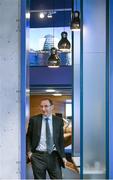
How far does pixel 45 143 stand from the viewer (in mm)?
4020

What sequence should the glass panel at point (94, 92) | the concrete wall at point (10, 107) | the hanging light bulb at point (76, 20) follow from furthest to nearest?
the hanging light bulb at point (76, 20) < the glass panel at point (94, 92) < the concrete wall at point (10, 107)

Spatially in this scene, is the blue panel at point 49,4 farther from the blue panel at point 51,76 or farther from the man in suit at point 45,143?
the man in suit at point 45,143

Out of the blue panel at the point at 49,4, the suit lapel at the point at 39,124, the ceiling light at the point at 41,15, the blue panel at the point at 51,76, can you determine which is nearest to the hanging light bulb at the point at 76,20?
the suit lapel at the point at 39,124

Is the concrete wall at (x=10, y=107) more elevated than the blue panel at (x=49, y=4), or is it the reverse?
the blue panel at (x=49, y=4)

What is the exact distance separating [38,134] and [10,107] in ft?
2.05

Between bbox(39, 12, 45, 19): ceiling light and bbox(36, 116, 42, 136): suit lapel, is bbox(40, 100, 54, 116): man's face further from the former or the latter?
bbox(39, 12, 45, 19): ceiling light

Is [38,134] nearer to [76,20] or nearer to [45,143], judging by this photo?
[45,143]

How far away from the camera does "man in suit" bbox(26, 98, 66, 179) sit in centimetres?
403

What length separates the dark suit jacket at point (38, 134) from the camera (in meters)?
4.02

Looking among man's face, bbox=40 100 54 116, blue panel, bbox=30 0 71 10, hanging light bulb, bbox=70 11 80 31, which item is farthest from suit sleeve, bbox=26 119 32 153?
blue panel, bbox=30 0 71 10

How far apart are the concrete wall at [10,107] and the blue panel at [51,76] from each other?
23.9 ft

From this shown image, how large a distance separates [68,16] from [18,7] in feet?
22.4

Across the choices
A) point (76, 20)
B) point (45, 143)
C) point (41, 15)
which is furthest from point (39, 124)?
point (41, 15)

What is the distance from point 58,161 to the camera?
4.12 meters
